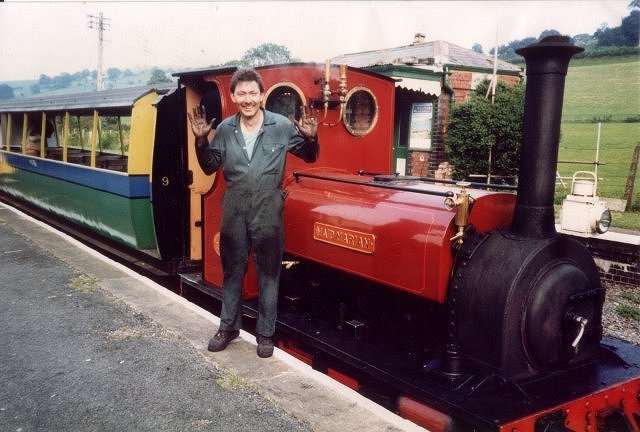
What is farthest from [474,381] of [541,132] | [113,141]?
[113,141]

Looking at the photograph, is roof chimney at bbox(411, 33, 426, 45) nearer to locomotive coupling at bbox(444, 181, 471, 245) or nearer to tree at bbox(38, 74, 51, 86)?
locomotive coupling at bbox(444, 181, 471, 245)

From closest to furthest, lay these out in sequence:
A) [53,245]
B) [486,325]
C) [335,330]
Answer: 1. [486,325]
2. [335,330]
3. [53,245]

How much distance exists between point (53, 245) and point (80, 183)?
1.67 m

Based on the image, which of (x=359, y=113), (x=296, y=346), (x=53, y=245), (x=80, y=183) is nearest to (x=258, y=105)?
(x=359, y=113)

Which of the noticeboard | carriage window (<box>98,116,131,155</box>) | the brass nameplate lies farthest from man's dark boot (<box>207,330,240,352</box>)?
the noticeboard

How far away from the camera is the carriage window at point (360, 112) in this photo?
4531mm

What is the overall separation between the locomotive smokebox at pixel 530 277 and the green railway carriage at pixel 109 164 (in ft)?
14.1

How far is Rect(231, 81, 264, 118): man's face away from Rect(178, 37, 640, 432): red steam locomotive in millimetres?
770

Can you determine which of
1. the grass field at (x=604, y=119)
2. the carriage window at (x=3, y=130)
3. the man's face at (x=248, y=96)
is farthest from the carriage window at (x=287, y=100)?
the carriage window at (x=3, y=130)

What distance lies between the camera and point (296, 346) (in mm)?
4070

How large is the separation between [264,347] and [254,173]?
119 cm

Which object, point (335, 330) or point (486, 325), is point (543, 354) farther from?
point (335, 330)

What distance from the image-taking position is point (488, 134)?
11.2 meters

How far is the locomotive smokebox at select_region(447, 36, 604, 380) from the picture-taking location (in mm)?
2818
